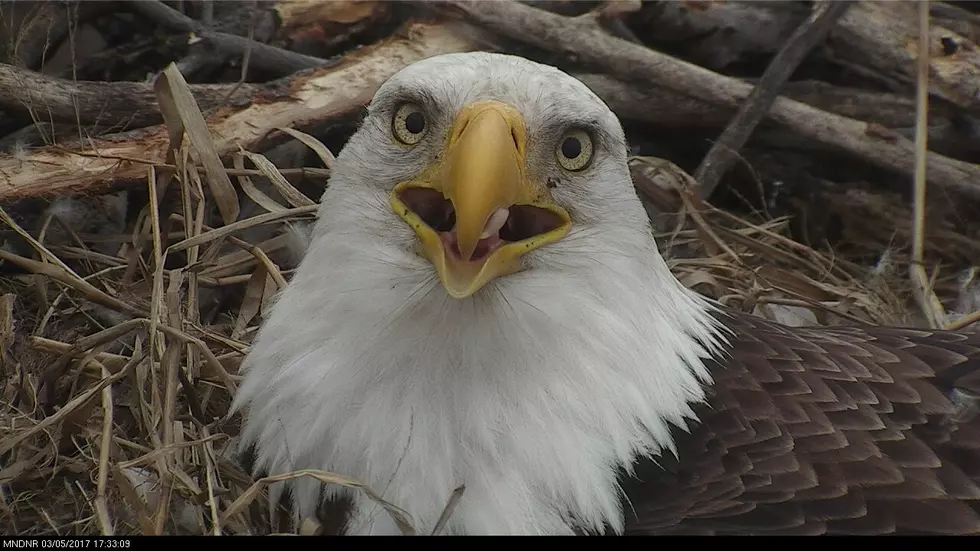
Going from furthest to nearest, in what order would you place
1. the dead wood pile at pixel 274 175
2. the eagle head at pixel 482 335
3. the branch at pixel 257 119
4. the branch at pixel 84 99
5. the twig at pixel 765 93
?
1. the twig at pixel 765 93
2. the branch at pixel 84 99
3. the branch at pixel 257 119
4. the dead wood pile at pixel 274 175
5. the eagle head at pixel 482 335

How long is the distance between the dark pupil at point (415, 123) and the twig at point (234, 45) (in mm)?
1285

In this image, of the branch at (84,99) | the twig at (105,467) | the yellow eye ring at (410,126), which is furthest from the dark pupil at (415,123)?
the branch at (84,99)

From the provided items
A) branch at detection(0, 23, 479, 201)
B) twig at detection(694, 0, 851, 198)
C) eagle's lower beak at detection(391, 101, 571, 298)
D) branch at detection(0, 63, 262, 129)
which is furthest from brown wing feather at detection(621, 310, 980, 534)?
branch at detection(0, 63, 262, 129)

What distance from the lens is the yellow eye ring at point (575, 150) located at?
1636 mm

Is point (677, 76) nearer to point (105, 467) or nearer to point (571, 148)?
point (571, 148)

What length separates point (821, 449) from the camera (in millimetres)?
1741

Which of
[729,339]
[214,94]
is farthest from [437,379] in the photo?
[214,94]

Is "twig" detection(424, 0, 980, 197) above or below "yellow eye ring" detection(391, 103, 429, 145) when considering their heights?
below

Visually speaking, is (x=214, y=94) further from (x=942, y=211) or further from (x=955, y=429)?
(x=942, y=211)

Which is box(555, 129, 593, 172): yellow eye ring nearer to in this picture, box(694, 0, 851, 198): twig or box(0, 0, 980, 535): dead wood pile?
box(0, 0, 980, 535): dead wood pile

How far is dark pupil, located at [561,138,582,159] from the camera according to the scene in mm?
1645

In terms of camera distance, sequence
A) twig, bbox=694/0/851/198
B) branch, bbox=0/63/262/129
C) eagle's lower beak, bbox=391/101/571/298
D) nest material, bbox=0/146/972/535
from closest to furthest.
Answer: eagle's lower beak, bbox=391/101/571/298, nest material, bbox=0/146/972/535, branch, bbox=0/63/262/129, twig, bbox=694/0/851/198

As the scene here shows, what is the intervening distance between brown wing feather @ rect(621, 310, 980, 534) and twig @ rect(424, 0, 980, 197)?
1145 millimetres

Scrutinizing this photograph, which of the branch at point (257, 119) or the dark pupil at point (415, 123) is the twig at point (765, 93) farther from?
the dark pupil at point (415, 123)
